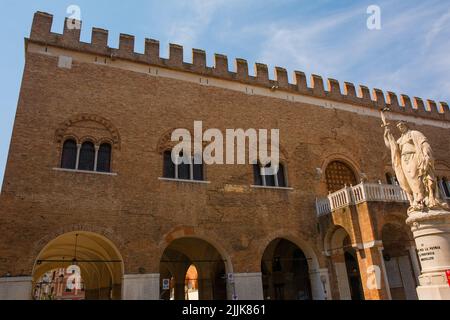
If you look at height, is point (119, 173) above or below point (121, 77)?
below

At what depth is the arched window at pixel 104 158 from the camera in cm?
1122

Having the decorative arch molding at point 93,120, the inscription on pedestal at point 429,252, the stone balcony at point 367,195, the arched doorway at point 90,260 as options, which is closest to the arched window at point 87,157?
Result: the decorative arch molding at point 93,120

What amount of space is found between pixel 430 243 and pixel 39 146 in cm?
1020

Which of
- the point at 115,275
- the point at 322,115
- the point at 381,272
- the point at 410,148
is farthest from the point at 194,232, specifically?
the point at 322,115

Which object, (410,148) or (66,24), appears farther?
(66,24)

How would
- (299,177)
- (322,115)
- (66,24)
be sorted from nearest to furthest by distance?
(66,24)
(299,177)
(322,115)

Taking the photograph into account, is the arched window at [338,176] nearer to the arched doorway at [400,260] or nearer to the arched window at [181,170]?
the arched doorway at [400,260]

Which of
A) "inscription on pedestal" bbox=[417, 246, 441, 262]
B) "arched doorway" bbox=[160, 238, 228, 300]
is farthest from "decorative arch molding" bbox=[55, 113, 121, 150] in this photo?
"inscription on pedestal" bbox=[417, 246, 441, 262]

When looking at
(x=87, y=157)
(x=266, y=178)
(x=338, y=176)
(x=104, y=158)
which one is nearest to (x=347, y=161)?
(x=338, y=176)

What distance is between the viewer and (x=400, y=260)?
44.0 ft

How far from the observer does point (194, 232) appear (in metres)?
11.5

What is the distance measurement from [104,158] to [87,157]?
51 centimetres

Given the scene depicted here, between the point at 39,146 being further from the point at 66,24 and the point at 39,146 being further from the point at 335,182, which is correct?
the point at 335,182

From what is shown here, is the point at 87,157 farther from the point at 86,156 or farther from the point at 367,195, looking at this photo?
the point at 367,195
